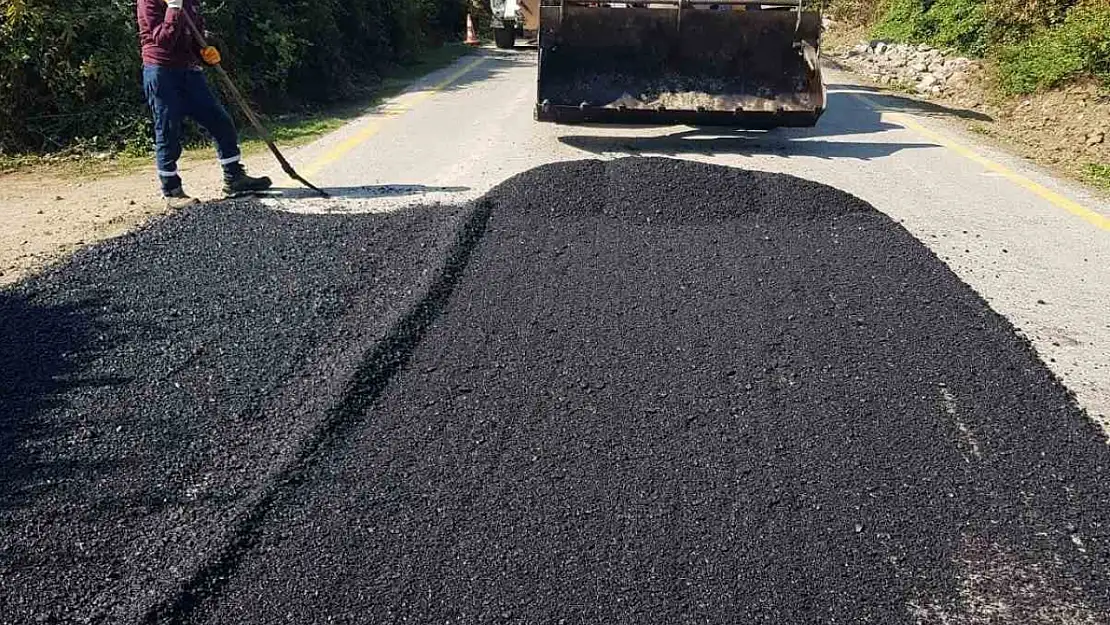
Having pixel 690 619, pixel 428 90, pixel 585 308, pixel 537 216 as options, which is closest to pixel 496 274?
pixel 585 308

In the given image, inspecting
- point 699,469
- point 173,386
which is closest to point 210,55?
point 173,386

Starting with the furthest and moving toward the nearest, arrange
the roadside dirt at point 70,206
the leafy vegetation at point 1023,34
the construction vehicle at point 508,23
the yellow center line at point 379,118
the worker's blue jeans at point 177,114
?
the construction vehicle at point 508,23
the leafy vegetation at point 1023,34
the yellow center line at point 379,118
the worker's blue jeans at point 177,114
the roadside dirt at point 70,206

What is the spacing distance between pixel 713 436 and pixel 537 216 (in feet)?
9.29

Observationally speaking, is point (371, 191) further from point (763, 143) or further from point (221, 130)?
point (763, 143)

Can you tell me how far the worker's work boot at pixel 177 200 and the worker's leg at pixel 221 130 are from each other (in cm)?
33

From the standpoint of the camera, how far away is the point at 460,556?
266 cm

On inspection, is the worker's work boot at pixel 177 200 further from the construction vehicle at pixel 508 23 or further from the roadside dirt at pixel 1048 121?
the construction vehicle at pixel 508 23

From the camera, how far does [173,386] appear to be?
3.60m

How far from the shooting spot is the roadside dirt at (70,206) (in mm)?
5410

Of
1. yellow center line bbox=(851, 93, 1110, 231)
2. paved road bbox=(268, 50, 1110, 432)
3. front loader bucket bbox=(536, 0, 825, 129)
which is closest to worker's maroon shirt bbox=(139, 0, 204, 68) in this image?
paved road bbox=(268, 50, 1110, 432)

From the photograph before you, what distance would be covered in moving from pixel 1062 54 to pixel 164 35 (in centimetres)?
1042

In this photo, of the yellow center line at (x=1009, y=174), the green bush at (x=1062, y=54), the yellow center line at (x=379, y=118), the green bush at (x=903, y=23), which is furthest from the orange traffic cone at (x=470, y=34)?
the green bush at (x=1062, y=54)

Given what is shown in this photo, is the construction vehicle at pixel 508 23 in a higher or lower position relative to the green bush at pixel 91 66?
higher

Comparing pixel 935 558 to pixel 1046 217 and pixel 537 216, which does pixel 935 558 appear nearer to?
pixel 537 216
